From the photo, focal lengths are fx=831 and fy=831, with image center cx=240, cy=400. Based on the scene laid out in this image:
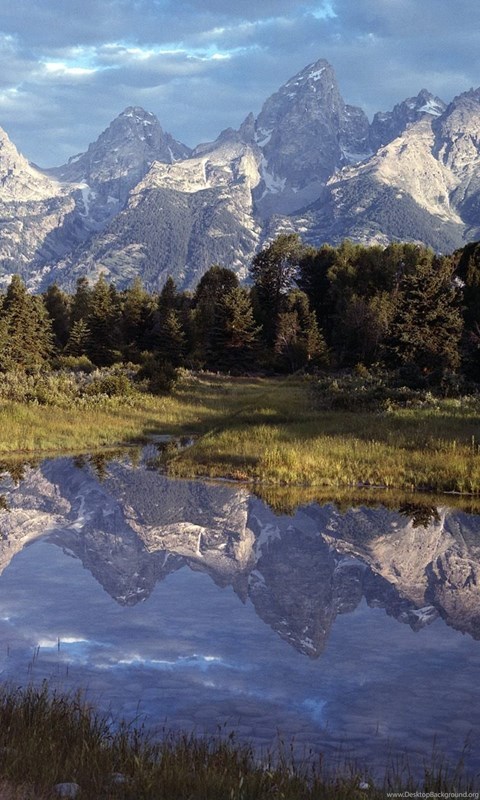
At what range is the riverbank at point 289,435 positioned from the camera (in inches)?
1040

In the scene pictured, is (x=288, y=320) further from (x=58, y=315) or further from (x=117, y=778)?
(x=117, y=778)

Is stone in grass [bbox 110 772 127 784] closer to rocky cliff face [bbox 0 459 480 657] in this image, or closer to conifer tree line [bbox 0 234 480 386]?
rocky cliff face [bbox 0 459 480 657]

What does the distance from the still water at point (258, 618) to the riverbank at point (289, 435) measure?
415 centimetres

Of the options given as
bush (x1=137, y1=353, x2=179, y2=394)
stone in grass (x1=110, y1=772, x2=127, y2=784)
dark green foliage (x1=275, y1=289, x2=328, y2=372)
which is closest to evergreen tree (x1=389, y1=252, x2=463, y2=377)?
bush (x1=137, y1=353, x2=179, y2=394)

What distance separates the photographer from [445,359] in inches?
2168

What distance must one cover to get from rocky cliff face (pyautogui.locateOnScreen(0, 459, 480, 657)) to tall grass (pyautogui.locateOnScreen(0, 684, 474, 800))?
4.07m

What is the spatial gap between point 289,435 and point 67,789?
2680 cm

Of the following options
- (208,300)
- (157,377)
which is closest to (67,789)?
(157,377)

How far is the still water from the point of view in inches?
364

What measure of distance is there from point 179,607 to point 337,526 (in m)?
7.22

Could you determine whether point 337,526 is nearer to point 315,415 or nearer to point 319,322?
point 315,415

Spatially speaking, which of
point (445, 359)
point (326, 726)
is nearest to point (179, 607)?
point (326, 726)

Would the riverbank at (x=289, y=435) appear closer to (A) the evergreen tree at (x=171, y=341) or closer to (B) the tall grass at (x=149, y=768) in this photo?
(B) the tall grass at (x=149, y=768)

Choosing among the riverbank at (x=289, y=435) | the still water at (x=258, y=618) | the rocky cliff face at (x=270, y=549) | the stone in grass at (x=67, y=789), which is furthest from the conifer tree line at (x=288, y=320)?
the stone in grass at (x=67, y=789)
